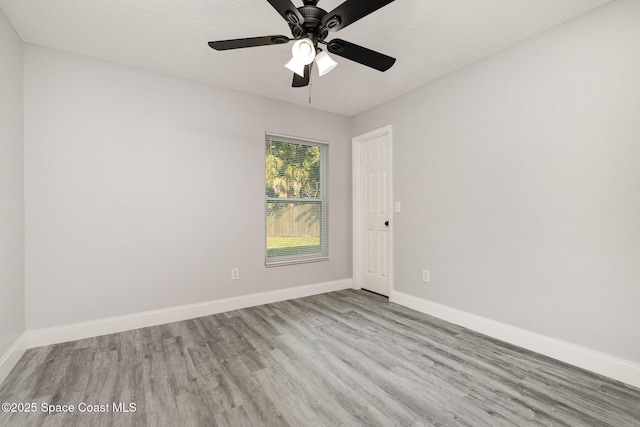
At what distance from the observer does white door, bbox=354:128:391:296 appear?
373cm

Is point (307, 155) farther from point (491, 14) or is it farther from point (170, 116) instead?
point (491, 14)

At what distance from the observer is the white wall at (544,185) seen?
6.21ft

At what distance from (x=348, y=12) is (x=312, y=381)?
221 cm

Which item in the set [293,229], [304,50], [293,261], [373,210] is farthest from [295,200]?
[304,50]

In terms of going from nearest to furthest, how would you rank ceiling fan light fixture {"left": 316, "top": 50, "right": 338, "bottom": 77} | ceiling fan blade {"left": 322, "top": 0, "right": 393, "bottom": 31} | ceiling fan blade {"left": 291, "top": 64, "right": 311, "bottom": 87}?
ceiling fan blade {"left": 322, "top": 0, "right": 393, "bottom": 31}
ceiling fan light fixture {"left": 316, "top": 50, "right": 338, "bottom": 77}
ceiling fan blade {"left": 291, "top": 64, "right": 311, "bottom": 87}

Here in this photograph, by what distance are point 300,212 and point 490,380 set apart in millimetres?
2672

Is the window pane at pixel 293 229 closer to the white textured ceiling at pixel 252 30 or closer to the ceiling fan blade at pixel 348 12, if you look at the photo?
the white textured ceiling at pixel 252 30

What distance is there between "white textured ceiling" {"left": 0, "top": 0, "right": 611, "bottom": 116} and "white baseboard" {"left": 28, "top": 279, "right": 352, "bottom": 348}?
2.43 m

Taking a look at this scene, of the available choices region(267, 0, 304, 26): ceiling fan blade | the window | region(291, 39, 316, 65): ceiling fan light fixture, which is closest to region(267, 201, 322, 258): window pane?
the window

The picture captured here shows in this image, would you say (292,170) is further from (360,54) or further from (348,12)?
(348,12)

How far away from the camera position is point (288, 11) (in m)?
1.48

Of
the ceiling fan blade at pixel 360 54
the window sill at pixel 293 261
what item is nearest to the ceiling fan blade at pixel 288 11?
the ceiling fan blade at pixel 360 54

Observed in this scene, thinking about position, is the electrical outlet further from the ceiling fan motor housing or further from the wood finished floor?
the ceiling fan motor housing

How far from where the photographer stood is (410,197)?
335 cm
